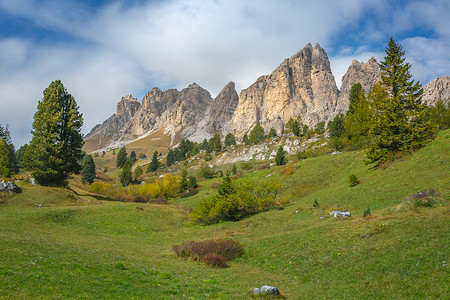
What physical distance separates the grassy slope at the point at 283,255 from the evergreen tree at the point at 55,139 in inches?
517

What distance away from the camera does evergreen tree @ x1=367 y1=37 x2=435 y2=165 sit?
37688 mm

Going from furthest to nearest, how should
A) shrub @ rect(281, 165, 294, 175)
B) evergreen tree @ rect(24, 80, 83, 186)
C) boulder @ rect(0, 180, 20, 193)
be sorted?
1. shrub @ rect(281, 165, 294, 175)
2. evergreen tree @ rect(24, 80, 83, 186)
3. boulder @ rect(0, 180, 20, 193)

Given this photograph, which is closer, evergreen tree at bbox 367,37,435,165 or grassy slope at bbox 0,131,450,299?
grassy slope at bbox 0,131,450,299

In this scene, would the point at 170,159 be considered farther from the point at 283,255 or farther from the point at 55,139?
the point at 283,255

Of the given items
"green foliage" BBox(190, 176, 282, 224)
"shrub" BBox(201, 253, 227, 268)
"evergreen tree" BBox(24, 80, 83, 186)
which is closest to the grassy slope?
"shrub" BBox(201, 253, 227, 268)

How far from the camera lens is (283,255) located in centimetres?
2011

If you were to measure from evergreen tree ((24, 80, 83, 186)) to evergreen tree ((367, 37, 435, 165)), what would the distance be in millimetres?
55026

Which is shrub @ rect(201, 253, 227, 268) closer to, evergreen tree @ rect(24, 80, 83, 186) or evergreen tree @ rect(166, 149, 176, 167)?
evergreen tree @ rect(24, 80, 83, 186)

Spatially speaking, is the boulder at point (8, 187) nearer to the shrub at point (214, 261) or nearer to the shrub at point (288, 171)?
the shrub at point (214, 261)

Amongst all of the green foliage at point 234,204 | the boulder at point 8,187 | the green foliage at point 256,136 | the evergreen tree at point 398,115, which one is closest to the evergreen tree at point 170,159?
the green foliage at point 256,136

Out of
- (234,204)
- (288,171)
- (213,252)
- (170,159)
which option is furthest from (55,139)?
(170,159)

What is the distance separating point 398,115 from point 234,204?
29047 mm

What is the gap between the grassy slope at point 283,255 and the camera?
422 inches

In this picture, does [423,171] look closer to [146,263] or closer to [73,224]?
[146,263]
